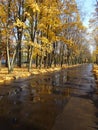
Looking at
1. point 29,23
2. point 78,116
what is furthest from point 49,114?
point 29,23

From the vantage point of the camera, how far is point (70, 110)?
1155 cm

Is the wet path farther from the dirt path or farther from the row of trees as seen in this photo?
the row of trees

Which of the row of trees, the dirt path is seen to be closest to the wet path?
the dirt path

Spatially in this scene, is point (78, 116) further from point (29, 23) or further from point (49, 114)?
point (29, 23)

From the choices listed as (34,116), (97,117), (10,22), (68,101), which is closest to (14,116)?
(34,116)

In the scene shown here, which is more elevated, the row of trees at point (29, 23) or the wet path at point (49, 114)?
the row of trees at point (29, 23)

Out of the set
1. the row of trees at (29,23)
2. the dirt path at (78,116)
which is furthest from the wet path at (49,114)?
the row of trees at (29,23)

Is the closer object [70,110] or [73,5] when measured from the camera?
[70,110]

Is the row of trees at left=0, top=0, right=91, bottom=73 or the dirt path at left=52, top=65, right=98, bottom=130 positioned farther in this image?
the row of trees at left=0, top=0, right=91, bottom=73

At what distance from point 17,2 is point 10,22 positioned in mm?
5623

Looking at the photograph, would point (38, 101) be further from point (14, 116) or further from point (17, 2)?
point (17, 2)

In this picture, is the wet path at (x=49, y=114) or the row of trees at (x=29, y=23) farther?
the row of trees at (x=29, y=23)

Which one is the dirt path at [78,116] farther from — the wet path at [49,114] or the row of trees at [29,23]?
the row of trees at [29,23]

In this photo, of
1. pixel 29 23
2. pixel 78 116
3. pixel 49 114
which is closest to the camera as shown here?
pixel 78 116
